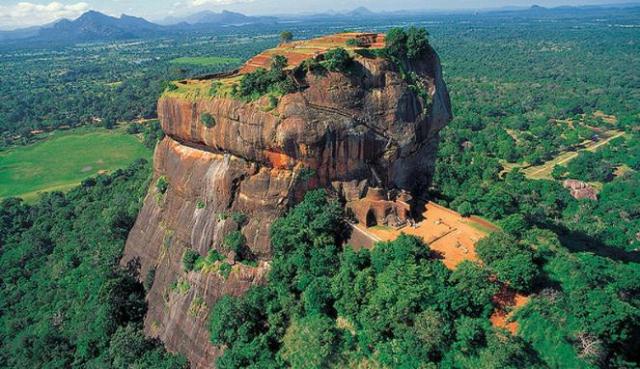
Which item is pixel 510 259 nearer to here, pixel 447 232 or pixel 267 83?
pixel 447 232

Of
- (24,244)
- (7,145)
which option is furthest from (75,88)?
(24,244)

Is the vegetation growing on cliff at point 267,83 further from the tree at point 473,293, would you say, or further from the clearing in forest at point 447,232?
the tree at point 473,293

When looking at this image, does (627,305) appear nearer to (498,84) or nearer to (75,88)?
(498,84)

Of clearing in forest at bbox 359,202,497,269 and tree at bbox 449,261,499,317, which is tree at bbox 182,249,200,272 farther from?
tree at bbox 449,261,499,317

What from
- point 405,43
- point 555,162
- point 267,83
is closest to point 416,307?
point 267,83

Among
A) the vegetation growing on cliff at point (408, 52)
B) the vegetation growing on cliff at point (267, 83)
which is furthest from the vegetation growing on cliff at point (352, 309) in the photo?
the vegetation growing on cliff at point (408, 52)

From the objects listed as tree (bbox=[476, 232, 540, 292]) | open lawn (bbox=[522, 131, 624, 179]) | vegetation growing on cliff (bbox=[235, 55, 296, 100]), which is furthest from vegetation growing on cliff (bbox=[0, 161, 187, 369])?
open lawn (bbox=[522, 131, 624, 179])
